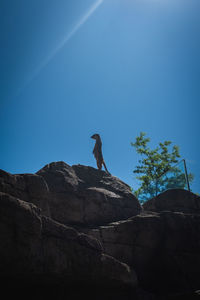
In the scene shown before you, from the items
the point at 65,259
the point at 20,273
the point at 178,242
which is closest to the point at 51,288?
the point at 65,259

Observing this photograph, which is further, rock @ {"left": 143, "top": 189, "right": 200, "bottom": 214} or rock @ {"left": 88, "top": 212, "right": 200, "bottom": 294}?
rock @ {"left": 143, "top": 189, "right": 200, "bottom": 214}

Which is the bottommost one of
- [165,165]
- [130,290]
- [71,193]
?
[130,290]

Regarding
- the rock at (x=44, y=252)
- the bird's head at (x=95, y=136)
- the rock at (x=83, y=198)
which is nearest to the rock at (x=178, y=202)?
the rock at (x=83, y=198)

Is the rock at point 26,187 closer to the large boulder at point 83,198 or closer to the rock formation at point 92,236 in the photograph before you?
the rock formation at point 92,236

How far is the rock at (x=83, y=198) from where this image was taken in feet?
31.4

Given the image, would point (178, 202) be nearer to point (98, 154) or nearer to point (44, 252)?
point (98, 154)

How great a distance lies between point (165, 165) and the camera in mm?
29875

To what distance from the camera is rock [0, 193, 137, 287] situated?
3658 millimetres

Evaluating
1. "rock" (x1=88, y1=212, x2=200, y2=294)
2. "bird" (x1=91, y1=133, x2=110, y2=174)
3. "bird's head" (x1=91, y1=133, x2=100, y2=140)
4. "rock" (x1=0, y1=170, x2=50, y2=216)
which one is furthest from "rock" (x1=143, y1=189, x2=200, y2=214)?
"rock" (x1=0, y1=170, x2=50, y2=216)

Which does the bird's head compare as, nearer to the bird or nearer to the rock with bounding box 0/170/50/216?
the bird

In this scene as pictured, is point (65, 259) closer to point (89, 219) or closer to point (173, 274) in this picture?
point (89, 219)

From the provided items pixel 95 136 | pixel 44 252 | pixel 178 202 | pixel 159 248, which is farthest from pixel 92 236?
pixel 95 136

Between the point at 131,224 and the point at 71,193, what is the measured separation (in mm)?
2932

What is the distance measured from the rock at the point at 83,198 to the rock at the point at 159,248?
99 centimetres
